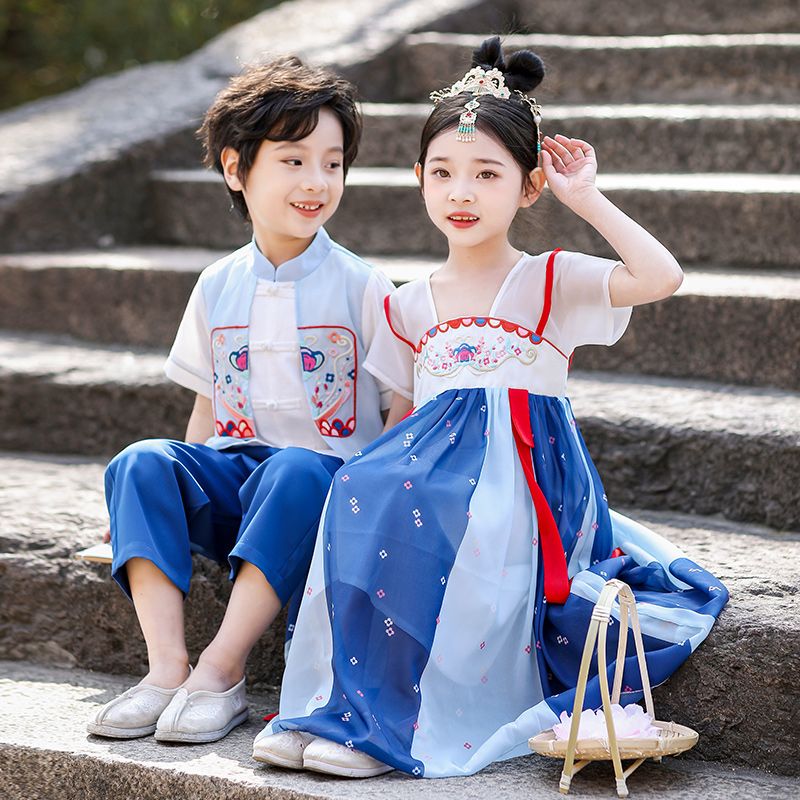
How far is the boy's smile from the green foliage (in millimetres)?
3635

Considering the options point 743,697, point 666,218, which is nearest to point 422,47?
point 666,218

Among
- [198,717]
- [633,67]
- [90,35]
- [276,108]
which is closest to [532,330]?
[276,108]

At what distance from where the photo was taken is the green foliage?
19.5 ft

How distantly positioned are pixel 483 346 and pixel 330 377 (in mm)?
383

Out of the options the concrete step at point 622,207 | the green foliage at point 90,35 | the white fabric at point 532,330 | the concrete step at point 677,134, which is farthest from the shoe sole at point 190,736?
the green foliage at point 90,35

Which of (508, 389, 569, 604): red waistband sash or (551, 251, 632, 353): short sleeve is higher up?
(551, 251, 632, 353): short sleeve

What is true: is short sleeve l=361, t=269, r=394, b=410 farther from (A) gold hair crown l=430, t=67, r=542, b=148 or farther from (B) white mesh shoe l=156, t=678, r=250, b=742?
(B) white mesh shoe l=156, t=678, r=250, b=742

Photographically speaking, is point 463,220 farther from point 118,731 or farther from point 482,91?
point 118,731

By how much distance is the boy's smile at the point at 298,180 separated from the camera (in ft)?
8.22

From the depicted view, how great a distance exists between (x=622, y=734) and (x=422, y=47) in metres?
3.12

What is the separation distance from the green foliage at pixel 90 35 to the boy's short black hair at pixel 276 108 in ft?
11.5

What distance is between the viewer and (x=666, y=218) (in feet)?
11.2

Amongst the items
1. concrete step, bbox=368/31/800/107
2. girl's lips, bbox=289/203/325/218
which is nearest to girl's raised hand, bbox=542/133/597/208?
girl's lips, bbox=289/203/325/218

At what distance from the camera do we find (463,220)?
7.56 feet
